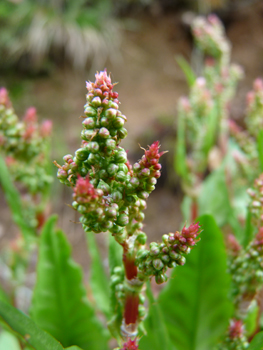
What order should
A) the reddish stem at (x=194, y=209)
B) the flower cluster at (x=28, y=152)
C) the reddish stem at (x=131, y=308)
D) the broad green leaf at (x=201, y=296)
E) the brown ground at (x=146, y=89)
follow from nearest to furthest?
1. the reddish stem at (x=131, y=308)
2. the broad green leaf at (x=201, y=296)
3. the flower cluster at (x=28, y=152)
4. the reddish stem at (x=194, y=209)
5. the brown ground at (x=146, y=89)

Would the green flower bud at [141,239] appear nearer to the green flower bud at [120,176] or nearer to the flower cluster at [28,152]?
the green flower bud at [120,176]

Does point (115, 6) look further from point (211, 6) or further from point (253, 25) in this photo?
point (253, 25)

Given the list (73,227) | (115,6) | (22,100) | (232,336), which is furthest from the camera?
(115,6)

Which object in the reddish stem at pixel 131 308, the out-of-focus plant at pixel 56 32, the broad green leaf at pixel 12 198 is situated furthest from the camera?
the out-of-focus plant at pixel 56 32

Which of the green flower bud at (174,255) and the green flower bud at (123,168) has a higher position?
the green flower bud at (123,168)

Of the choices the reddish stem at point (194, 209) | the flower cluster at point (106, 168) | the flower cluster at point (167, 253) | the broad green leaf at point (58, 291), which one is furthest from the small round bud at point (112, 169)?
the reddish stem at point (194, 209)

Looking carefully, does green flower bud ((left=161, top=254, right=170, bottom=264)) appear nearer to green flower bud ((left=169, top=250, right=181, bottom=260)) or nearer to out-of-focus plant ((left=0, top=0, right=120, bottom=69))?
green flower bud ((left=169, top=250, right=181, bottom=260))

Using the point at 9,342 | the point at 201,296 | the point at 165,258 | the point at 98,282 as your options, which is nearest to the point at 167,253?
the point at 165,258

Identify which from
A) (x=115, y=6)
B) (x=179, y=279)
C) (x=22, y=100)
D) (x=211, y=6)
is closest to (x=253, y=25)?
(x=211, y=6)
